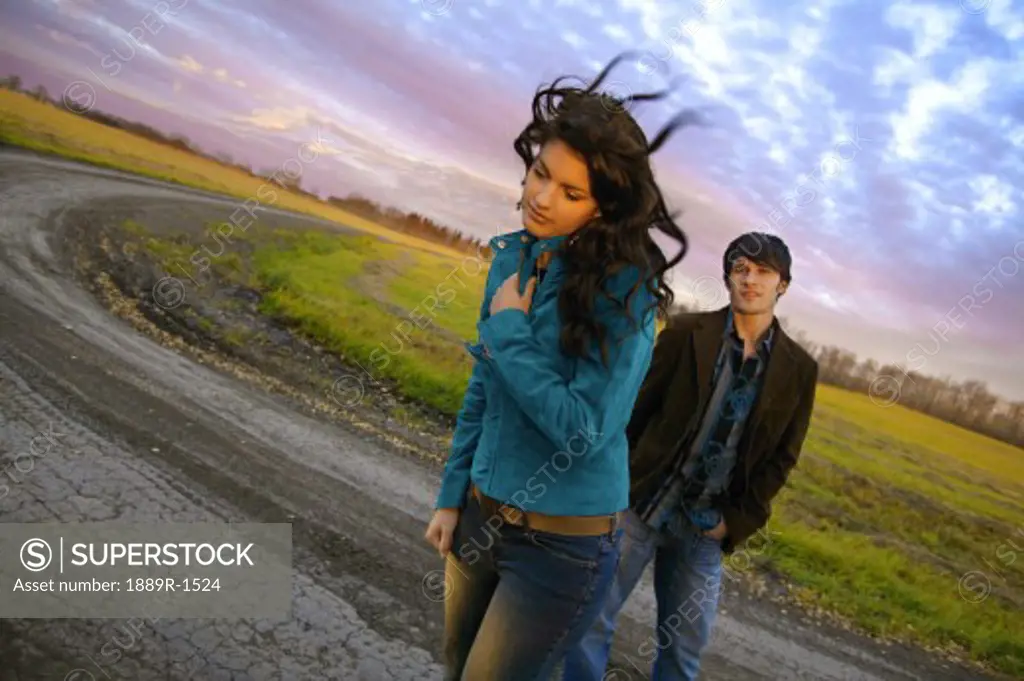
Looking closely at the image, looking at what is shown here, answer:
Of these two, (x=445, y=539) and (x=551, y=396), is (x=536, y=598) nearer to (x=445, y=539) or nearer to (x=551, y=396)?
(x=445, y=539)

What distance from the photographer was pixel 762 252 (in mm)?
2615

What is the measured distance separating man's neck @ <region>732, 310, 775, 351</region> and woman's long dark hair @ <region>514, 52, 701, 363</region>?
1.34 m

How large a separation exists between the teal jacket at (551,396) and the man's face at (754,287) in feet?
4.39

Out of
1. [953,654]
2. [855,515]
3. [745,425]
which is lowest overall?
[953,654]

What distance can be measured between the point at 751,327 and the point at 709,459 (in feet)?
1.90

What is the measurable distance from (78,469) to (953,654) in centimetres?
677

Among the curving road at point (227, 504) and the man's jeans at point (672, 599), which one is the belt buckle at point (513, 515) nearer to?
the man's jeans at point (672, 599)

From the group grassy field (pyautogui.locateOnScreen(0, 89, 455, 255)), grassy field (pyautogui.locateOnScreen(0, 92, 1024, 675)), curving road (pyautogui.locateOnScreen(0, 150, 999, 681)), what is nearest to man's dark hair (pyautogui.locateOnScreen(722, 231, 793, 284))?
curving road (pyautogui.locateOnScreen(0, 150, 999, 681))

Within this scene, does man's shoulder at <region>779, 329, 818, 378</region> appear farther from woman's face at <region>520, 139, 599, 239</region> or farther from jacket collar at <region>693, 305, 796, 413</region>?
woman's face at <region>520, 139, 599, 239</region>

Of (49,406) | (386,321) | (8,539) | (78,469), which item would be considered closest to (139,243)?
(386,321)

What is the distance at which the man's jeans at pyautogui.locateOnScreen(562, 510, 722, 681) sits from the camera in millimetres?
2553

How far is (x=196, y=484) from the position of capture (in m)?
3.88

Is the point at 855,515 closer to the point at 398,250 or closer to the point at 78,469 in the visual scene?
the point at 78,469

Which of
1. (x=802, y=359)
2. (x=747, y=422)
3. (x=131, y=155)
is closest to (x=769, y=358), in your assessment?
(x=802, y=359)
